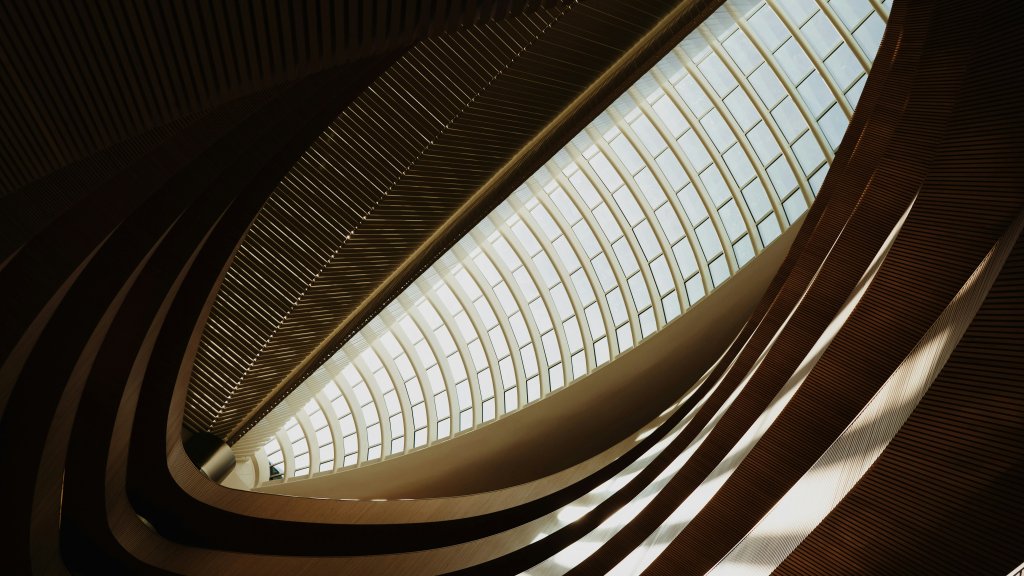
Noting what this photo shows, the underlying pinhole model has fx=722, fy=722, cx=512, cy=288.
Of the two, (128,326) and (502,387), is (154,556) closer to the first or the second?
(128,326)

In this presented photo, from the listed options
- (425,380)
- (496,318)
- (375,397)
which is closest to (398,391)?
(375,397)

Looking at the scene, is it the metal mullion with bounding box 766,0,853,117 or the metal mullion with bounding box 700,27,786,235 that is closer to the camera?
the metal mullion with bounding box 766,0,853,117

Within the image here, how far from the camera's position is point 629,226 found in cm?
1775

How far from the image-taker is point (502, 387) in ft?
69.6

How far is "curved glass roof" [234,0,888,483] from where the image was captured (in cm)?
1477

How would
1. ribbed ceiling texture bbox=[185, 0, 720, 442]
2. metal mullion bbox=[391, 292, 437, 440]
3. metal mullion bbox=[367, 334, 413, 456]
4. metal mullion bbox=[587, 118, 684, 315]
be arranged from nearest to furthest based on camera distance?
ribbed ceiling texture bbox=[185, 0, 720, 442] → metal mullion bbox=[587, 118, 684, 315] → metal mullion bbox=[391, 292, 437, 440] → metal mullion bbox=[367, 334, 413, 456]

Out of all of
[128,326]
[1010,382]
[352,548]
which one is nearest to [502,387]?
[352,548]

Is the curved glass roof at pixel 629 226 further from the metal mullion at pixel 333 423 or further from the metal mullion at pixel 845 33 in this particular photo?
the metal mullion at pixel 333 423

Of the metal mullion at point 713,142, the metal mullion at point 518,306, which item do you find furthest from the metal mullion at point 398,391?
the metal mullion at point 713,142

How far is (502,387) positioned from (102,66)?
1827 cm

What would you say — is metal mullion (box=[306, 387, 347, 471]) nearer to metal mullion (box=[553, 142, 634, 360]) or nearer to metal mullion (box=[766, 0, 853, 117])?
metal mullion (box=[553, 142, 634, 360])

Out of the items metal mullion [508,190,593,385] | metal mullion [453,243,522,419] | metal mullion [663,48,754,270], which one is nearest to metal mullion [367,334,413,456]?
metal mullion [453,243,522,419]

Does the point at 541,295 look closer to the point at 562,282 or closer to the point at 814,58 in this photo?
the point at 562,282

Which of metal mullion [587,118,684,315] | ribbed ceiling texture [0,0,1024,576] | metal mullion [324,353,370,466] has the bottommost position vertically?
ribbed ceiling texture [0,0,1024,576]
